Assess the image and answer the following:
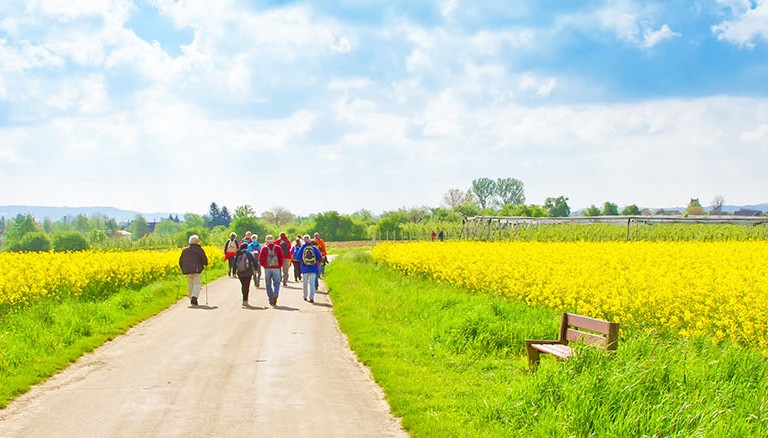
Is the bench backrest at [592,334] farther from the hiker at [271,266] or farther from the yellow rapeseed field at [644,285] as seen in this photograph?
the hiker at [271,266]

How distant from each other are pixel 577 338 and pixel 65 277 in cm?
1510

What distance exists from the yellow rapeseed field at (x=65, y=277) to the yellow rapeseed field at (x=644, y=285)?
Answer: 9901 millimetres

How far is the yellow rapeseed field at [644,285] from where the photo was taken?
459 inches

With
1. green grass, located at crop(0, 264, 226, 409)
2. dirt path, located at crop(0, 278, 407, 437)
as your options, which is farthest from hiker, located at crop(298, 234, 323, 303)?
dirt path, located at crop(0, 278, 407, 437)

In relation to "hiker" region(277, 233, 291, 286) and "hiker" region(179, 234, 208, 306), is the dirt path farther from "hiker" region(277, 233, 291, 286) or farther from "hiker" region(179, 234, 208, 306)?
"hiker" region(277, 233, 291, 286)

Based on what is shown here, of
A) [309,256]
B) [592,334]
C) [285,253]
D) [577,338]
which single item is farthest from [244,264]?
[592,334]

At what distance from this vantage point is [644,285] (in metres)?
13.9

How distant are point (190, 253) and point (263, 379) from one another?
11.1m

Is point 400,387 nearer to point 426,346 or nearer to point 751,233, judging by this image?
point 426,346

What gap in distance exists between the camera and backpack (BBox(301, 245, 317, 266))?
71.6 feet

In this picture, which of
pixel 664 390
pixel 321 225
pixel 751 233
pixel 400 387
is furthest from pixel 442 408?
pixel 321 225

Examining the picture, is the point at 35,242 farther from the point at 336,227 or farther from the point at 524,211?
the point at 524,211

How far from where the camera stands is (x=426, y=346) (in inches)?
502

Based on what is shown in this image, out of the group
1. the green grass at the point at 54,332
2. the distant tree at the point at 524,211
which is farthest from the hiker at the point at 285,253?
the distant tree at the point at 524,211
